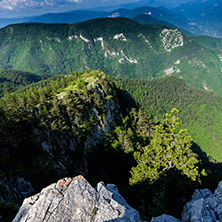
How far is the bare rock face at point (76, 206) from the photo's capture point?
1077 cm

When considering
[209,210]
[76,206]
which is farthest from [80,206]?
[209,210]

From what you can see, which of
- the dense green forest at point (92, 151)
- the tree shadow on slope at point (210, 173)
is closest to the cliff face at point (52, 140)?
the dense green forest at point (92, 151)

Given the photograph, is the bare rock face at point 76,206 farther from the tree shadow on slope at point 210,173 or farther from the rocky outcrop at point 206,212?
the tree shadow on slope at point 210,173

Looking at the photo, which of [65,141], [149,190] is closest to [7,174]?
[65,141]

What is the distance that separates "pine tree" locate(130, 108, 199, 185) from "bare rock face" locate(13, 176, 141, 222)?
965 centimetres

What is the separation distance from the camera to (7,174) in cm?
2312

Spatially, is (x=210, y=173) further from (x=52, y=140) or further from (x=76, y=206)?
(x=76, y=206)

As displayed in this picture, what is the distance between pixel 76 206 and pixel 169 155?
13.6m

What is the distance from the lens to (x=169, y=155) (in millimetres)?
19359

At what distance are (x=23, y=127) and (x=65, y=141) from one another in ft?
35.3

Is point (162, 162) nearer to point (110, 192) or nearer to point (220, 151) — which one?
point (110, 192)

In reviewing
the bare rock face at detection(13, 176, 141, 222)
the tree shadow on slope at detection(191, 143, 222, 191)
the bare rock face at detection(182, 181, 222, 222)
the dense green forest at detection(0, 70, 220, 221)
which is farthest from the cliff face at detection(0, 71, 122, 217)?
the tree shadow on slope at detection(191, 143, 222, 191)

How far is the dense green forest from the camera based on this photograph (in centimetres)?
1894

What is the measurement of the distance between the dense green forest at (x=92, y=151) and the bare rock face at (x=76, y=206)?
6498 mm
